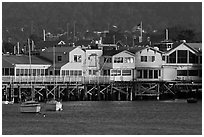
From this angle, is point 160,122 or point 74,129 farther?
point 160,122

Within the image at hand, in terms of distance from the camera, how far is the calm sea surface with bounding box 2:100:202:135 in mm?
53325

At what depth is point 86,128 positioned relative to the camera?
55.0 meters

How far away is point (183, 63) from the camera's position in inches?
3568

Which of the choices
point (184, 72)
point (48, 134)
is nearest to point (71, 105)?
point (184, 72)

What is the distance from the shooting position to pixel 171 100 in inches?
3401

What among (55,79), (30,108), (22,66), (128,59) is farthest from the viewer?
(128,59)

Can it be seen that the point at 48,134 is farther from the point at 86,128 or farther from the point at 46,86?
the point at 46,86

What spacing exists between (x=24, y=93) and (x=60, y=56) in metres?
7.20

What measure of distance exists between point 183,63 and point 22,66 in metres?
15.5

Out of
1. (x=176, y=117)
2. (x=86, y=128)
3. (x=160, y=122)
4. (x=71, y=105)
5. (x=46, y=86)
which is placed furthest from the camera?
(x=46, y=86)

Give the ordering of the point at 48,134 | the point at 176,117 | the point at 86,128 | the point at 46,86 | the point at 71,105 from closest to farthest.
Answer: the point at 48,134 → the point at 86,128 → the point at 176,117 → the point at 71,105 → the point at 46,86

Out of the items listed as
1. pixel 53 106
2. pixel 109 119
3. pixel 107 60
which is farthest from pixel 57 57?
pixel 109 119

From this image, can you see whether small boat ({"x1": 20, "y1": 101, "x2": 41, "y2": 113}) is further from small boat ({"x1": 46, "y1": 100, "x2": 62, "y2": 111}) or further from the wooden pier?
the wooden pier

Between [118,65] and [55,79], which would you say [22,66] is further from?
[118,65]
